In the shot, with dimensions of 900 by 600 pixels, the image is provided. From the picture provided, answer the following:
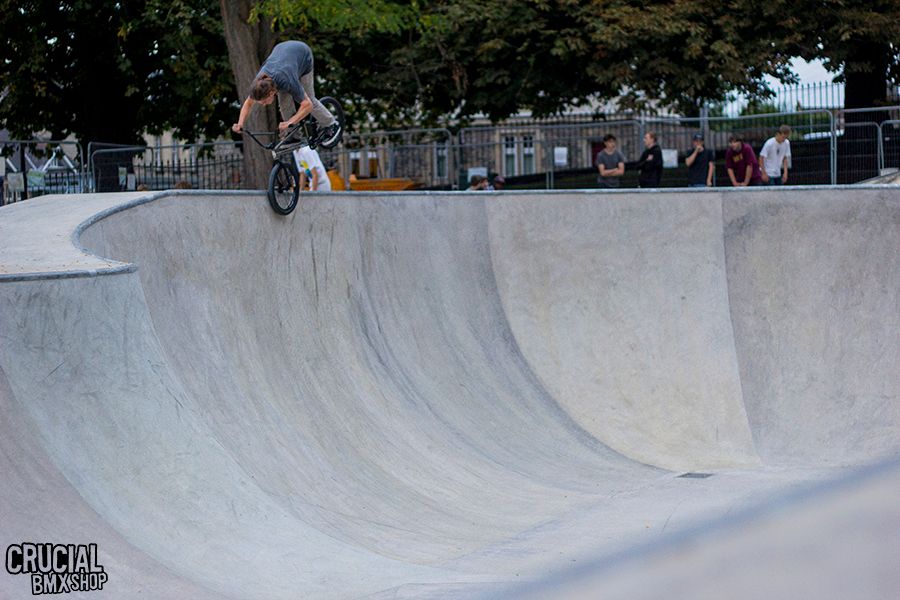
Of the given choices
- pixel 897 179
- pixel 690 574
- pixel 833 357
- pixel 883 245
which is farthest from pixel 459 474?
pixel 897 179

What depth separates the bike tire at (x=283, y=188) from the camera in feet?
30.2

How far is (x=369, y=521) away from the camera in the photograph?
22.9 ft

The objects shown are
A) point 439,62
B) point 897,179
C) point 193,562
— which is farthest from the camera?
point 439,62

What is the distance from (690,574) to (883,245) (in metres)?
10.6

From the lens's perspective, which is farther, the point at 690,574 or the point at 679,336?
the point at 679,336

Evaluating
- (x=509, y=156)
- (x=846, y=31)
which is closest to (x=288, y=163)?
(x=509, y=156)

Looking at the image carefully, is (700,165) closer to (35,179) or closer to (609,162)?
(609,162)

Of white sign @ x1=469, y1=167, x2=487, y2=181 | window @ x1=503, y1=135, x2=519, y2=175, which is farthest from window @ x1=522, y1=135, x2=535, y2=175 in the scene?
white sign @ x1=469, y1=167, x2=487, y2=181

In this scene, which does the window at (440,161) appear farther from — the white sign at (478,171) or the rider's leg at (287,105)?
the rider's leg at (287,105)

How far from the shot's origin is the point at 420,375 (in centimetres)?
961

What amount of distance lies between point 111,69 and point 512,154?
10677 millimetres

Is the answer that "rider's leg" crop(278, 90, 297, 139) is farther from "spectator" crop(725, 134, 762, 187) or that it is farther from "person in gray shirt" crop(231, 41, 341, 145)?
"spectator" crop(725, 134, 762, 187)

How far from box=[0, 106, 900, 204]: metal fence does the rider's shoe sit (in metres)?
7.77

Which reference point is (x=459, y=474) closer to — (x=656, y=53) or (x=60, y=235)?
(x=60, y=235)
